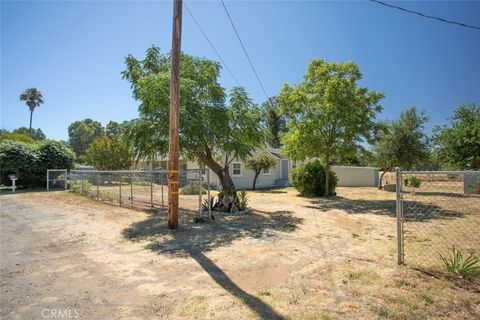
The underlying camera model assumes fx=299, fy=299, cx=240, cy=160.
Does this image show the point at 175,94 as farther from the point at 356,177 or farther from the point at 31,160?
the point at 356,177

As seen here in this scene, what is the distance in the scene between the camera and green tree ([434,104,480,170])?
61.5 ft

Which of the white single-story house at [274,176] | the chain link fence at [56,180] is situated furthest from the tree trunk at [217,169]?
the chain link fence at [56,180]

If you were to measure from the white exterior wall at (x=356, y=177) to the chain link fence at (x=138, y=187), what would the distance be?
48.0ft

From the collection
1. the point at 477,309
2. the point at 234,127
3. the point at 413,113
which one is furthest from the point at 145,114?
the point at 413,113

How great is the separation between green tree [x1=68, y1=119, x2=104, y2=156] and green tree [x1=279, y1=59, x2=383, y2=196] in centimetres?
5850

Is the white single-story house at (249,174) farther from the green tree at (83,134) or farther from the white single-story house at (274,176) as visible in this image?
the green tree at (83,134)

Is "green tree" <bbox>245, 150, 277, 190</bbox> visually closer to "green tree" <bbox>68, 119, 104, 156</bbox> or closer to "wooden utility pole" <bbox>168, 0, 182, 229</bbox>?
"wooden utility pole" <bbox>168, 0, 182, 229</bbox>

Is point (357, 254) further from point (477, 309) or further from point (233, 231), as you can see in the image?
point (233, 231)

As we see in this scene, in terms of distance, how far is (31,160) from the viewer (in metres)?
22.5

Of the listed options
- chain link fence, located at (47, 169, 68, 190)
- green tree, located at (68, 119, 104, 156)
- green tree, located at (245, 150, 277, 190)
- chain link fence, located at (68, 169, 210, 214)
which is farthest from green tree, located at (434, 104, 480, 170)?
green tree, located at (68, 119, 104, 156)

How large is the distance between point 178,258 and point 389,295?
3766 millimetres

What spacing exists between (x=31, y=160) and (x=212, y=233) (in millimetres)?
20844

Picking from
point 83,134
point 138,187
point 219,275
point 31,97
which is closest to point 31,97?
point 31,97

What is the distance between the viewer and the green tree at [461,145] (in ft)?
61.5
